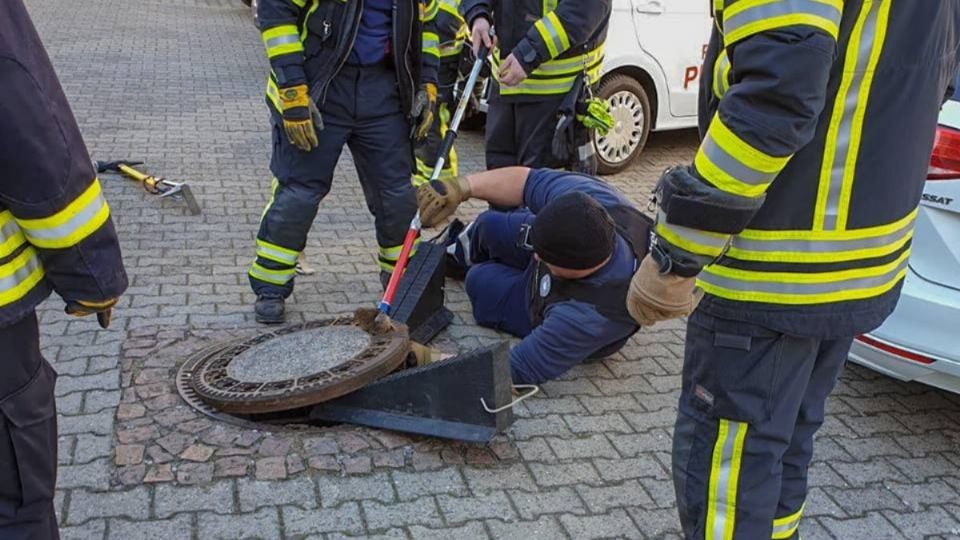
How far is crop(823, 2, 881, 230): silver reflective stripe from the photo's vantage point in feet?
6.06

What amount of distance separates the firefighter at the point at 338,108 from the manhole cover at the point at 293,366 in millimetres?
538

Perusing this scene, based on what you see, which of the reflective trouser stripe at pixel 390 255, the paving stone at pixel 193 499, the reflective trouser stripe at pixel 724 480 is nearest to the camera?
the reflective trouser stripe at pixel 724 480

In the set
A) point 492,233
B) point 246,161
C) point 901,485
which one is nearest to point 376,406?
point 492,233

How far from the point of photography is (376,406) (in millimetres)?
3227

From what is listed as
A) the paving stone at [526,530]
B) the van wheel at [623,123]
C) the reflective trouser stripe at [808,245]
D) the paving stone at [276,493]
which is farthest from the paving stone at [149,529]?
the van wheel at [623,123]

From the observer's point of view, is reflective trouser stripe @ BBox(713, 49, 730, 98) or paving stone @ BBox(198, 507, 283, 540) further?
paving stone @ BBox(198, 507, 283, 540)

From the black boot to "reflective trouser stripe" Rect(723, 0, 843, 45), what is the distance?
2817 millimetres

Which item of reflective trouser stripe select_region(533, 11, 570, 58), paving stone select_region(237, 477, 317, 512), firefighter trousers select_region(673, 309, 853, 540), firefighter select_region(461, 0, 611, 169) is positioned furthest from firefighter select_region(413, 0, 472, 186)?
firefighter trousers select_region(673, 309, 853, 540)

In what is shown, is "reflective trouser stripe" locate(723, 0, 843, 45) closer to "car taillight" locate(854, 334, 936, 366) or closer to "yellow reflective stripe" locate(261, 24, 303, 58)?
"car taillight" locate(854, 334, 936, 366)

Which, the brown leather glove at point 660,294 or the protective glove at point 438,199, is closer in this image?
the brown leather glove at point 660,294

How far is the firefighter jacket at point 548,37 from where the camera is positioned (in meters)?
4.46

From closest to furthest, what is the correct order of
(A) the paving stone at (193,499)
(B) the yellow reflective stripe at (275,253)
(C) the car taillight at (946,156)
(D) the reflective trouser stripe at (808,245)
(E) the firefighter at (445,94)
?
1. (D) the reflective trouser stripe at (808,245)
2. (A) the paving stone at (193,499)
3. (C) the car taillight at (946,156)
4. (B) the yellow reflective stripe at (275,253)
5. (E) the firefighter at (445,94)

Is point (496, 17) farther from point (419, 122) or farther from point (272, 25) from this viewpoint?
point (272, 25)

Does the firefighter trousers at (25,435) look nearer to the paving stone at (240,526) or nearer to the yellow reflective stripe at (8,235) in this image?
the yellow reflective stripe at (8,235)
